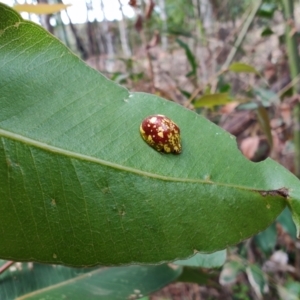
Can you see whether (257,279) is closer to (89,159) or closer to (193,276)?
(193,276)

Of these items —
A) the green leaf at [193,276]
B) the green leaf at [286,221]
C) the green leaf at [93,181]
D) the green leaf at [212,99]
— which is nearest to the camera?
the green leaf at [93,181]

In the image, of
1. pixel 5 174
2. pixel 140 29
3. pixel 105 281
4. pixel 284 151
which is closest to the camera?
pixel 5 174

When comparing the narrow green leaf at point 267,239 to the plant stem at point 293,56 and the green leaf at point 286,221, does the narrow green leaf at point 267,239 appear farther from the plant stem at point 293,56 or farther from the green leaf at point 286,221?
the plant stem at point 293,56

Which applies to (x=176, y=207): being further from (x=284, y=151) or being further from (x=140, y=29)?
(x=284, y=151)

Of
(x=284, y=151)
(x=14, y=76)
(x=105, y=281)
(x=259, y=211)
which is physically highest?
(x=14, y=76)

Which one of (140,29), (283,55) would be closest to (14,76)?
(140,29)

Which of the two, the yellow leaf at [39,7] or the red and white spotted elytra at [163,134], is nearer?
the red and white spotted elytra at [163,134]

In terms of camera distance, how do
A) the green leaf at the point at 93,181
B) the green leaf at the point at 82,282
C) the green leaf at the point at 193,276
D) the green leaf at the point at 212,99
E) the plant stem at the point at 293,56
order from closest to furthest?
the green leaf at the point at 93,181 < the green leaf at the point at 82,282 < the green leaf at the point at 193,276 < the green leaf at the point at 212,99 < the plant stem at the point at 293,56

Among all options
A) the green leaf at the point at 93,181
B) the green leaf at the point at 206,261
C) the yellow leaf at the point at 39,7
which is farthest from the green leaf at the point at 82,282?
the yellow leaf at the point at 39,7

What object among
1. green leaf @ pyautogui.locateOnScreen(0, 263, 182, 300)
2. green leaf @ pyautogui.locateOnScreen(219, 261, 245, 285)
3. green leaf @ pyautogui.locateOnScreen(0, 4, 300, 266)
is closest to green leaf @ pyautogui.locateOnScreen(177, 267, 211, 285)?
green leaf @ pyautogui.locateOnScreen(0, 263, 182, 300)

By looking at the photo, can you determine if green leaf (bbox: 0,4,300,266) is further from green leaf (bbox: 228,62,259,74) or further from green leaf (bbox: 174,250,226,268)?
green leaf (bbox: 228,62,259,74)
